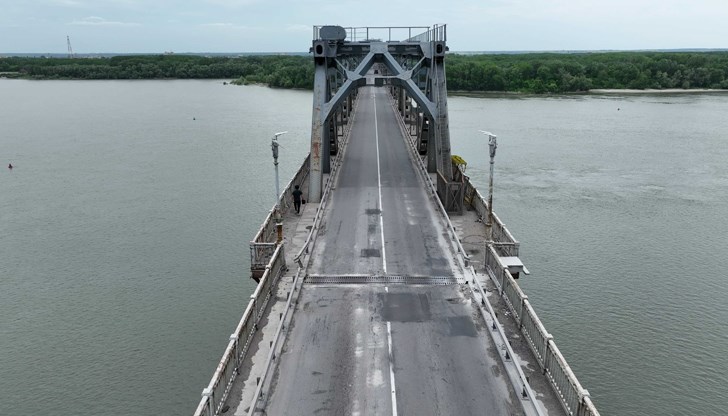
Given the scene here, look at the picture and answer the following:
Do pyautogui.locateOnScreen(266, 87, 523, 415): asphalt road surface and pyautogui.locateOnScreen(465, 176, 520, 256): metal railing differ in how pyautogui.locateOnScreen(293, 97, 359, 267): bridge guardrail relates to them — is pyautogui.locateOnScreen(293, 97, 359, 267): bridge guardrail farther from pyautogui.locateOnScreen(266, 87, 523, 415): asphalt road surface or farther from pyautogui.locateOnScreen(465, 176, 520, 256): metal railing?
pyautogui.locateOnScreen(465, 176, 520, 256): metal railing

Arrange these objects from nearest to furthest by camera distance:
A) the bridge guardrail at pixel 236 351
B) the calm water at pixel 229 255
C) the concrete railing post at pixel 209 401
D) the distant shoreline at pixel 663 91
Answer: the concrete railing post at pixel 209 401
the bridge guardrail at pixel 236 351
the calm water at pixel 229 255
the distant shoreline at pixel 663 91

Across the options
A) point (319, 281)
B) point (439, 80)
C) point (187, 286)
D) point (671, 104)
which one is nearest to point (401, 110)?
point (439, 80)

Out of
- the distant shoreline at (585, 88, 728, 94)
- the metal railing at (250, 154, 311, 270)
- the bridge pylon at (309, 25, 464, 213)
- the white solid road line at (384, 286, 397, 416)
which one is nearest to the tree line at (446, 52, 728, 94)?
the distant shoreline at (585, 88, 728, 94)

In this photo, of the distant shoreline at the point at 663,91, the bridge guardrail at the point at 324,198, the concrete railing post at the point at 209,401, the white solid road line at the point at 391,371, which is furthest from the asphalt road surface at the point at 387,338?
the distant shoreline at the point at 663,91

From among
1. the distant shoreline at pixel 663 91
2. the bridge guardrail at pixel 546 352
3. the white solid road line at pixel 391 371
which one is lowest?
the white solid road line at pixel 391 371

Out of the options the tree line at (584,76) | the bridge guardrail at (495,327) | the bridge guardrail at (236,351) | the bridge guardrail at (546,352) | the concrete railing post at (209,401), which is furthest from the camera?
the tree line at (584,76)

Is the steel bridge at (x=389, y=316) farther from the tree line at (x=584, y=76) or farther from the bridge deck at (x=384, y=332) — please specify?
the tree line at (x=584, y=76)

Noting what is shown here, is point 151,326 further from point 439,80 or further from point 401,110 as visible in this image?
point 401,110
